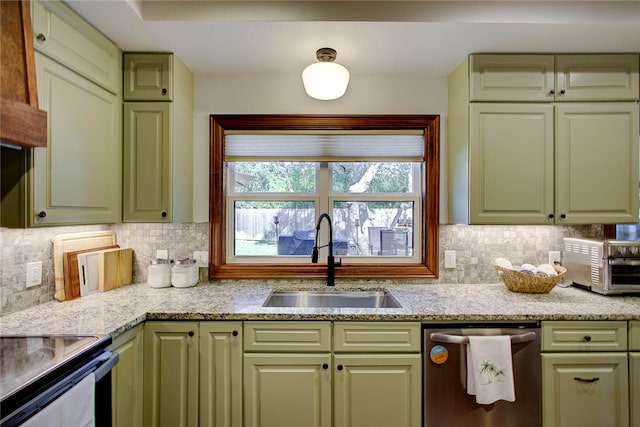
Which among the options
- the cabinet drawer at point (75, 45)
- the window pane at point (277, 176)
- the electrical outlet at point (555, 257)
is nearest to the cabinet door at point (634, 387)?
the electrical outlet at point (555, 257)

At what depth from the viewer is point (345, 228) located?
2.39 meters

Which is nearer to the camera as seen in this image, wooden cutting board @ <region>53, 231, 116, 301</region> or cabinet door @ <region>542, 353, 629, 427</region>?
cabinet door @ <region>542, 353, 629, 427</region>

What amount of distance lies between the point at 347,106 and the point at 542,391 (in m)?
1.96

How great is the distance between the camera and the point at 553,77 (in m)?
1.94

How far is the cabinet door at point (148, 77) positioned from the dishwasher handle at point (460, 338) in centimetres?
197

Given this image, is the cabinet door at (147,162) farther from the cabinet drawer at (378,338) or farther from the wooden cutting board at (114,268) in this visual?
the cabinet drawer at (378,338)

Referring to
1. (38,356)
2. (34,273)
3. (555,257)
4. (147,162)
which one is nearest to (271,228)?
(147,162)

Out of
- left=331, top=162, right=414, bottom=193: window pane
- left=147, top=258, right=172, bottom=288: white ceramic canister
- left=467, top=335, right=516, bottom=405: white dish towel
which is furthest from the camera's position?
left=331, top=162, right=414, bottom=193: window pane

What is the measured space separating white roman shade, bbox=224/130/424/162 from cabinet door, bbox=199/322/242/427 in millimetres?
1185

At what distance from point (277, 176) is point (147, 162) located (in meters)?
0.84

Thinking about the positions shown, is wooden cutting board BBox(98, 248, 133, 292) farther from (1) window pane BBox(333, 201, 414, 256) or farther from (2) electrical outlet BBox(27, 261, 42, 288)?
(1) window pane BBox(333, 201, 414, 256)

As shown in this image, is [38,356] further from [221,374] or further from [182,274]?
[182,274]

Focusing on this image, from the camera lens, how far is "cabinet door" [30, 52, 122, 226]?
140cm

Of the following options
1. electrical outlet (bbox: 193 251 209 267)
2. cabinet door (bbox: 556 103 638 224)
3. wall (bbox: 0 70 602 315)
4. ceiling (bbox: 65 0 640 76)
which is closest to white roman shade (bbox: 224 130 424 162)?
wall (bbox: 0 70 602 315)
